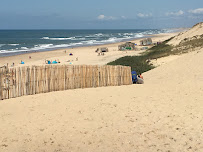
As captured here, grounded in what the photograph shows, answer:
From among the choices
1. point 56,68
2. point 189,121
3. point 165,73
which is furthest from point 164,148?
point 165,73

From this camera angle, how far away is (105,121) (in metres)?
7.96

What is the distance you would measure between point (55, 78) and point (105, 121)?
3884 mm

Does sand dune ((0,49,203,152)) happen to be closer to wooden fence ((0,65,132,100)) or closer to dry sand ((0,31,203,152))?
dry sand ((0,31,203,152))

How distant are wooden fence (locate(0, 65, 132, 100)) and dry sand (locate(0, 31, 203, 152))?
1.43 feet

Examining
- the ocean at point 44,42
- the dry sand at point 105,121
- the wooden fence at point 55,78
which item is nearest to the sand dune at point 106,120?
the dry sand at point 105,121

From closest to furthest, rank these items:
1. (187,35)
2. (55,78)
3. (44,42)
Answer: (55,78), (187,35), (44,42)

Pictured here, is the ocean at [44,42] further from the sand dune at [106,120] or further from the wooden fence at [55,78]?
the sand dune at [106,120]

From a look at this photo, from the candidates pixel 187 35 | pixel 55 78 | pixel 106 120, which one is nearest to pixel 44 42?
pixel 187 35

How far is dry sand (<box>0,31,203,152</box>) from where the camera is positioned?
6543mm

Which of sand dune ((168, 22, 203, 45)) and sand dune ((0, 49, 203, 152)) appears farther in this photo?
sand dune ((168, 22, 203, 45))

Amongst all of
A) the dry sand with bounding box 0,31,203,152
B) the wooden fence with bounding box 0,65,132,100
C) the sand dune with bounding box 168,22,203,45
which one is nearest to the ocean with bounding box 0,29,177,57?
the sand dune with bounding box 168,22,203,45

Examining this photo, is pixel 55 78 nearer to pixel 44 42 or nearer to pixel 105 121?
pixel 105 121

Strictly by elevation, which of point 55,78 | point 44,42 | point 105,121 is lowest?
point 105,121

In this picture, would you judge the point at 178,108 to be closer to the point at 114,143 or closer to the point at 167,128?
the point at 167,128
